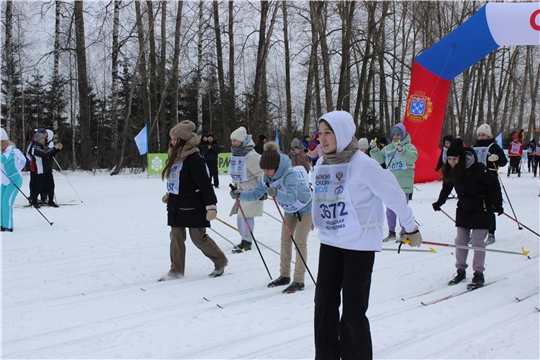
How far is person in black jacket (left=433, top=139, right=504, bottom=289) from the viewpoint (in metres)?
5.21

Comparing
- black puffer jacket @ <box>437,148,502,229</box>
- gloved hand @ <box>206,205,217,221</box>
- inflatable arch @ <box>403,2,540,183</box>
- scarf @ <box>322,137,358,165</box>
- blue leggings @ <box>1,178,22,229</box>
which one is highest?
inflatable arch @ <box>403,2,540,183</box>

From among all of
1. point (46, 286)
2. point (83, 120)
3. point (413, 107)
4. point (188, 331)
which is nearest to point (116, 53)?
point (83, 120)

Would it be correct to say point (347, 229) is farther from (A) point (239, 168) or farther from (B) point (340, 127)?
(A) point (239, 168)

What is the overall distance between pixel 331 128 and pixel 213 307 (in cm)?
244

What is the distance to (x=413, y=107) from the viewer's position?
15773 mm

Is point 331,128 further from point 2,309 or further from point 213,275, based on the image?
point 2,309

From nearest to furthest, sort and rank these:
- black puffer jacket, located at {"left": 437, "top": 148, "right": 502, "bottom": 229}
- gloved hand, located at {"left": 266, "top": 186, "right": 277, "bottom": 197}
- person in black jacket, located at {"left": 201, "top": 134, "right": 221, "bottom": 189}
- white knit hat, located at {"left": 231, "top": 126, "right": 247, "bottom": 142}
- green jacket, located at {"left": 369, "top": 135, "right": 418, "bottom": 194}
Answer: gloved hand, located at {"left": 266, "top": 186, "right": 277, "bottom": 197} < black puffer jacket, located at {"left": 437, "top": 148, "right": 502, "bottom": 229} < white knit hat, located at {"left": 231, "top": 126, "right": 247, "bottom": 142} < green jacket, located at {"left": 369, "top": 135, "right": 418, "bottom": 194} < person in black jacket, located at {"left": 201, "top": 134, "right": 221, "bottom": 189}

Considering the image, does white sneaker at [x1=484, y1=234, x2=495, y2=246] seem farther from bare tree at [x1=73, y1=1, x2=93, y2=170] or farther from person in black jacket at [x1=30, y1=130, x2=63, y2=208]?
bare tree at [x1=73, y1=1, x2=93, y2=170]

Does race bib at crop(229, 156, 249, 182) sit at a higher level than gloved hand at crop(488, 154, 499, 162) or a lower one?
lower

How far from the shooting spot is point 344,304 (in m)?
3.03

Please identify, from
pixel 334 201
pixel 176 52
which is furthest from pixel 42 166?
pixel 176 52

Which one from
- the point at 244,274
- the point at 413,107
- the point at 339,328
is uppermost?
the point at 413,107

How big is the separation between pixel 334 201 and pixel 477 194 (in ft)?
9.39

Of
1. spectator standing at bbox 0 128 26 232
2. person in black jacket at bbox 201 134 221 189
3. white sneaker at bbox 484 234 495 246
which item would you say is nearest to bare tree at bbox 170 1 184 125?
person in black jacket at bbox 201 134 221 189
